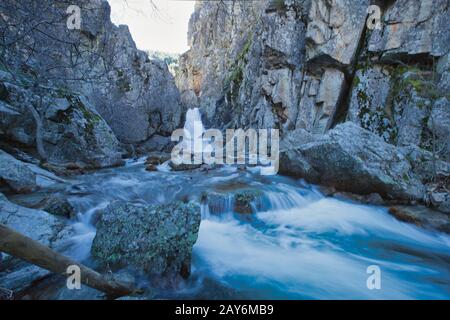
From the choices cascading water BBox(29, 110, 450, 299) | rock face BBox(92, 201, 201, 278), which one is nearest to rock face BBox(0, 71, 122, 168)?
cascading water BBox(29, 110, 450, 299)

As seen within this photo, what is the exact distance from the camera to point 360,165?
271 inches

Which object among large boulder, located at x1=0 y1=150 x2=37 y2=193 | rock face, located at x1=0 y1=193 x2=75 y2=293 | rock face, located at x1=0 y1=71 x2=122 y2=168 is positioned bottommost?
rock face, located at x1=0 y1=193 x2=75 y2=293

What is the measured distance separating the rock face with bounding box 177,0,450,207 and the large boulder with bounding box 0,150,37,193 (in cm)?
527

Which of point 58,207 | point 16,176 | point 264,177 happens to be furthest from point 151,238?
point 264,177

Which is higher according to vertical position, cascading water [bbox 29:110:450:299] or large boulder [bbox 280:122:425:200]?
large boulder [bbox 280:122:425:200]

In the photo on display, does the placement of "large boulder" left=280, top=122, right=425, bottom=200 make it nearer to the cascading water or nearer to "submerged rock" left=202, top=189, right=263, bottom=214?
the cascading water

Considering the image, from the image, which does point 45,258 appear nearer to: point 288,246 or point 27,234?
point 27,234

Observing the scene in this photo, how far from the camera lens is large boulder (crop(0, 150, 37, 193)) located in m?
5.51

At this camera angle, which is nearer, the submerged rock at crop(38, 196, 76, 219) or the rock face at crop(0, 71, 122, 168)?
the submerged rock at crop(38, 196, 76, 219)

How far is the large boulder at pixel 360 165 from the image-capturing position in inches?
265

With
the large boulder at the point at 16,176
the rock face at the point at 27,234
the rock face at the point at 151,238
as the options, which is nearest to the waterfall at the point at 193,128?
the large boulder at the point at 16,176

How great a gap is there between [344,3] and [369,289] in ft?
54.4

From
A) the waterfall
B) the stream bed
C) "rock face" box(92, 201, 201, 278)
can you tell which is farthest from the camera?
the waterfall

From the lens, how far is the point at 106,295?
2.78 m
